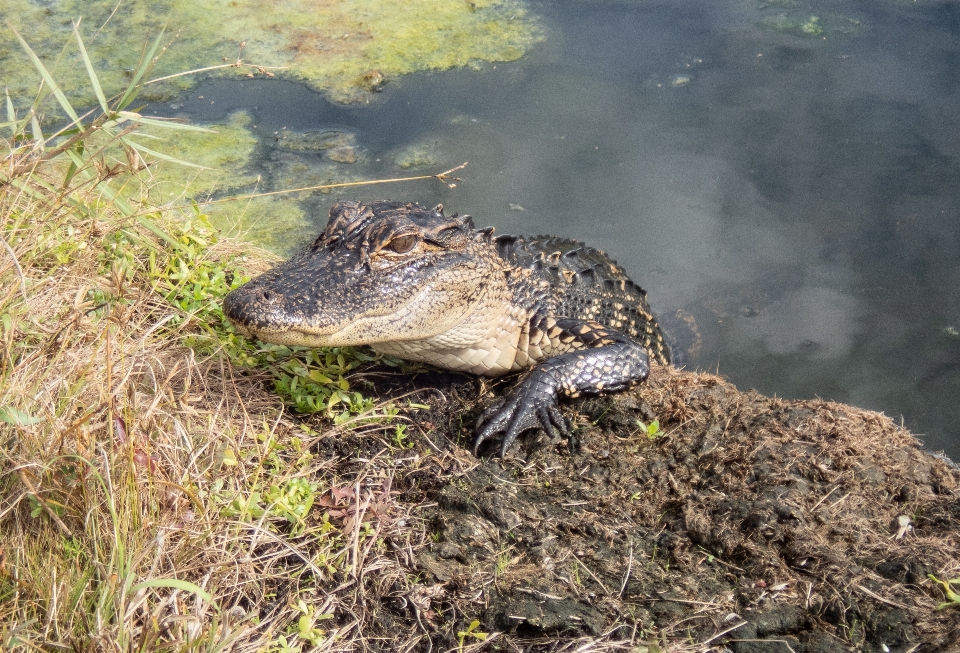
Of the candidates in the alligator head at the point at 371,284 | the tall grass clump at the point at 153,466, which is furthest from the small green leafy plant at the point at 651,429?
the tall grass clump at the point at 153,466

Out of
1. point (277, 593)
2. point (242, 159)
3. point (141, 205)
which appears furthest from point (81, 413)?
point (242, 159)

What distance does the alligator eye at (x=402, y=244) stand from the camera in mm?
3111

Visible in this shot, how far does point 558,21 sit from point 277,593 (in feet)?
21.1

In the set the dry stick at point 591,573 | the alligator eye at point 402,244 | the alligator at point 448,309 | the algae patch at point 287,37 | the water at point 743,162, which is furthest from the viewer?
the algae patch at point 287,37

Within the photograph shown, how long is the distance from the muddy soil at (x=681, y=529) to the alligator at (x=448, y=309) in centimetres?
12

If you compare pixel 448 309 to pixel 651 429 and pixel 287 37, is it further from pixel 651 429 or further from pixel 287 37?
pixel 287 37

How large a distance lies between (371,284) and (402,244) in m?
0.25

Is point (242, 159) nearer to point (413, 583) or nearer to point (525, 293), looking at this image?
point (525, 293)

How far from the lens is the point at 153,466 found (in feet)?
7.17

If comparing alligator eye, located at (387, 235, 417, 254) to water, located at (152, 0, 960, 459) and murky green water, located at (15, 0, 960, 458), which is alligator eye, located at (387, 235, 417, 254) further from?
water, located at (152, 0, 960, 459)

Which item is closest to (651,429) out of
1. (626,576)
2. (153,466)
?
(626,576)

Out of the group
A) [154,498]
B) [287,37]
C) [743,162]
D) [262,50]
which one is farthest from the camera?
[287,37]

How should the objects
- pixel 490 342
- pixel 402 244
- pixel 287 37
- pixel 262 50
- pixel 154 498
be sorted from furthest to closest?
pixel 287 37 < pixel 262 50 < pixel 490 342 < pixel 402 244 < pixel 154 498

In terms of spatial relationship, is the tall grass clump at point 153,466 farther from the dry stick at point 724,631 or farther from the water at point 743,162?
the water at point 743,162
